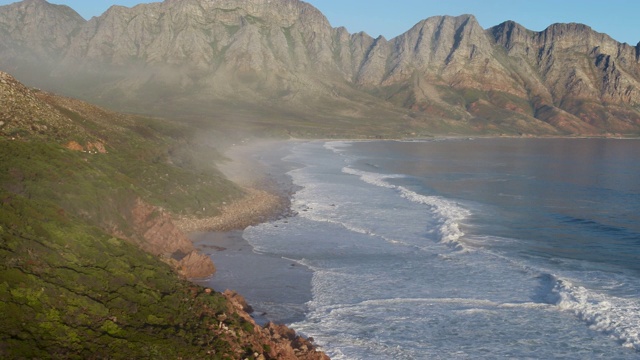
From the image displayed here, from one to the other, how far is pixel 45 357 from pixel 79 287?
401cm

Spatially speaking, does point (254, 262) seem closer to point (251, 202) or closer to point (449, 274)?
point (449, 274)

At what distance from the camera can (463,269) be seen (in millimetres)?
31578

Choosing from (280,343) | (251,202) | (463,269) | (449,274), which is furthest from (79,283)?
(251,202)

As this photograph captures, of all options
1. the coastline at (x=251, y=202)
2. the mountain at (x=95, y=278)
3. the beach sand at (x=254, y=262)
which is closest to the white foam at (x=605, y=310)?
the beach sand at (x=254, y=262)

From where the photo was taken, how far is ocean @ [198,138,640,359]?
71.8 feet

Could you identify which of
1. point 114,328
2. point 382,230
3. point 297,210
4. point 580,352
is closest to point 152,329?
point 114,328

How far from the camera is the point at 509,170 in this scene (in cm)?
9731

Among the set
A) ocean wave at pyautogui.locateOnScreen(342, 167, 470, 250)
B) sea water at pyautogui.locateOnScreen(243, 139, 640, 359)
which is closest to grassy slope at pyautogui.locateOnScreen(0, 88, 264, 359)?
sea water at pyautogui.locateOnScreen(243, 139, 640, 359)

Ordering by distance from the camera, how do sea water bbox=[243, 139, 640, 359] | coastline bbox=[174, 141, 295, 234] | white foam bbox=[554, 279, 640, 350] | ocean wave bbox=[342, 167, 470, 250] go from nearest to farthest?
sea water bbox=[243, 139, 640, 359]
white foam bbox=[554, 279, 640, 350]
ocean wave bbox=[342, 167, 470, 250]
coastline bbox=[174, 141, 295, 234]

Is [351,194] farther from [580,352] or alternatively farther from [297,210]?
[580,352]

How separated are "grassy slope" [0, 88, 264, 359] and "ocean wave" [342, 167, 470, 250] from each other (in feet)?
73.3

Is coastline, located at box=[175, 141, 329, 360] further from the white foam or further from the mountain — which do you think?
the white foam

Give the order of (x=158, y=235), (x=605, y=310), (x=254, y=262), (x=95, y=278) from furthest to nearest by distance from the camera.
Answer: (x=158, y=235) → (x=254, y=262) → (x=605, y=310) → (x=95, y=278)

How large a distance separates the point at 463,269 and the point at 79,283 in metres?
21.4
